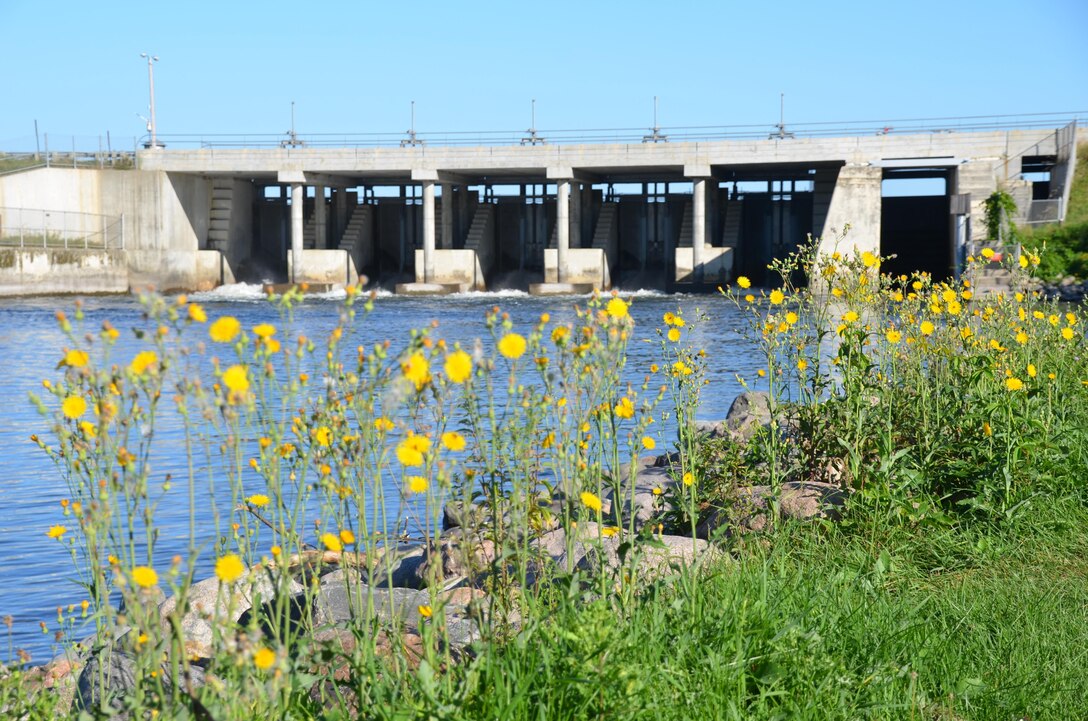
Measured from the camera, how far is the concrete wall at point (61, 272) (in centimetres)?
3531

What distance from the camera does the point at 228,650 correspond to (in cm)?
224

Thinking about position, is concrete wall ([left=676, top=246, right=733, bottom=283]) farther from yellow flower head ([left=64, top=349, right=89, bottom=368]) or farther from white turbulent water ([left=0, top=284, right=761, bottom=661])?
yellow flower head ([left=64, top=349, right=89, bottom=368])

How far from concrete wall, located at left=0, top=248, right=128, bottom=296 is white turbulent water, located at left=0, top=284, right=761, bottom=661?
0.83m

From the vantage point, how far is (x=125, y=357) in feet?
64.5

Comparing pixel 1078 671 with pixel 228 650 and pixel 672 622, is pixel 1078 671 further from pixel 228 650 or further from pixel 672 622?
pixel 228 650

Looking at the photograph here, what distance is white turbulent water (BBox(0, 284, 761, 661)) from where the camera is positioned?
7051mm

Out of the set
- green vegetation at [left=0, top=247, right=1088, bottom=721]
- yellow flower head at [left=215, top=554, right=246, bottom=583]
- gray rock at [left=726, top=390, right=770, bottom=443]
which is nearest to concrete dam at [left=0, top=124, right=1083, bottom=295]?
gray rock at [left=726, top=390, right=770, bottom=443]

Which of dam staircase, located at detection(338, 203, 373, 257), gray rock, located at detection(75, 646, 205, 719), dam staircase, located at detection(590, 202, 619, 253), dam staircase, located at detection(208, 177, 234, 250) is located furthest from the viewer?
dam staircase, located at detection(208, 177, 234, 250)

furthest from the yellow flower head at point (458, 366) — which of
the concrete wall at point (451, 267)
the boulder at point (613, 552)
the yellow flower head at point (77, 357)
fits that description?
the concrete wall at point (451, 267)

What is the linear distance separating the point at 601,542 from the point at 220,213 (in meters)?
42.7

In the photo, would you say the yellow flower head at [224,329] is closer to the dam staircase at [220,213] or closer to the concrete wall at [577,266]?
the concrete wall at [577,266]

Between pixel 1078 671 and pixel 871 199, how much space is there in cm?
3267

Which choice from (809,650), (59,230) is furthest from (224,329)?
(59,230)

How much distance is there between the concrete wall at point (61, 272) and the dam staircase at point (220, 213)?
421cm
